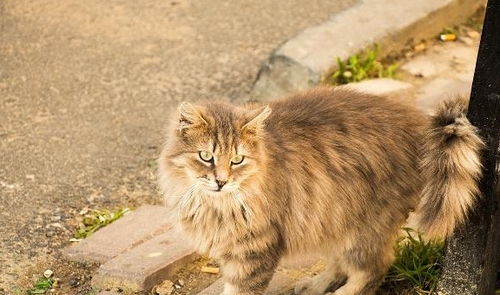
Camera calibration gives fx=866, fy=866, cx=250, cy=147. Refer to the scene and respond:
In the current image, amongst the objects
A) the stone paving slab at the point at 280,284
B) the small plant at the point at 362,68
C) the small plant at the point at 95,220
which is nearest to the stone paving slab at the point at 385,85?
the small plant at the point at 362,68

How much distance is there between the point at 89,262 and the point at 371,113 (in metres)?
1.60

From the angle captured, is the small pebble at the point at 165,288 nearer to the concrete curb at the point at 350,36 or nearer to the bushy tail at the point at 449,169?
the bushy tail at the point at 449,169

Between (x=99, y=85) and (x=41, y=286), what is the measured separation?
204 centimetres

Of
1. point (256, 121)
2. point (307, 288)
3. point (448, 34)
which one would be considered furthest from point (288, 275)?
point (448, 34)

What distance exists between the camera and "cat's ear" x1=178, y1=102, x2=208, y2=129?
3.56 m

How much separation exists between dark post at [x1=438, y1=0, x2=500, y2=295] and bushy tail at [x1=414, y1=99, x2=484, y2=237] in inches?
1.9

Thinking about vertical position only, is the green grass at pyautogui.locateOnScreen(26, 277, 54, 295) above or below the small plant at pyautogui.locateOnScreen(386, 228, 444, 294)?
above

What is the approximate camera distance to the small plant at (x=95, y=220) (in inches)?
180

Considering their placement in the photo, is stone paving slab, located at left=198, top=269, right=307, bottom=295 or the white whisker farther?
stone paving slab, located at left=198, top=269, right=307, bottom=295

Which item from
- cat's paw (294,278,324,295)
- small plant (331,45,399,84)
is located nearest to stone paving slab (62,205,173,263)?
cat's paw (294,278,324,295)

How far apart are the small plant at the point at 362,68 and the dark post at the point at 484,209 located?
7.36 feet

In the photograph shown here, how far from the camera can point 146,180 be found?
5035 millimetres

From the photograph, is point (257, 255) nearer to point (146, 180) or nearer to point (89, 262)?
point (89, 262)

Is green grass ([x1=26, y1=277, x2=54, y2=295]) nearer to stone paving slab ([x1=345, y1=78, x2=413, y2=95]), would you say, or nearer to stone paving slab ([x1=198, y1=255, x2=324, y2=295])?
stone paving slab ([x1=198, y1=255, x2=324, y2=295])
